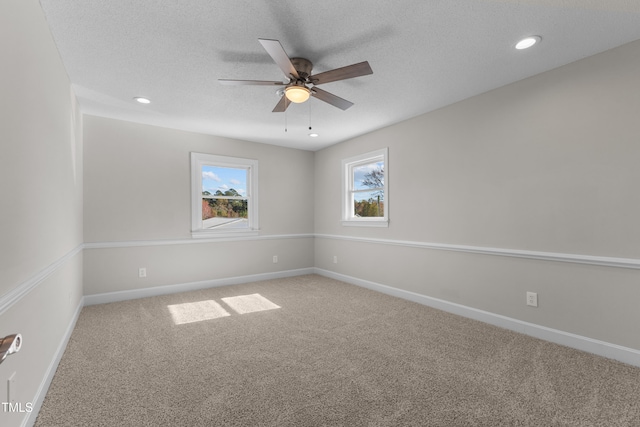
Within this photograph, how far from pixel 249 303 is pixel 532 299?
3120 millimetres

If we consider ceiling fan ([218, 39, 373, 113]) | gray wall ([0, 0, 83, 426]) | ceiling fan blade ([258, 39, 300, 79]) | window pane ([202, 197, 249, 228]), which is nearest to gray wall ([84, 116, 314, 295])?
window pane ([202, 197, 249, 228])

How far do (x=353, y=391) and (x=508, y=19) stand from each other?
2651mm

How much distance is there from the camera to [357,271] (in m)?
4.71

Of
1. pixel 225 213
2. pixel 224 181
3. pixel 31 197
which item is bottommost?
pixel 225 213

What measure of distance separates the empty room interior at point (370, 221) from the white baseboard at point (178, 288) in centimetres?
3

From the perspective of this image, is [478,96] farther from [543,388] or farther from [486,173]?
[543,388]

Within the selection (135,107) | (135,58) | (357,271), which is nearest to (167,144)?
(135,107)

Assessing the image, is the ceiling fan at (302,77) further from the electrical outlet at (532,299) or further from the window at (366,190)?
the electrical outlet at (532,299)

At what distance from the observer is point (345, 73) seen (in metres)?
2.11

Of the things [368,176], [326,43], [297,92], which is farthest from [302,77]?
[368,176]

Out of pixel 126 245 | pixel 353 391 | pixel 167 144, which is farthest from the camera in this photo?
pixel 167 144

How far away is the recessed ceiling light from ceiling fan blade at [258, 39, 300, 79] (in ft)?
5.59

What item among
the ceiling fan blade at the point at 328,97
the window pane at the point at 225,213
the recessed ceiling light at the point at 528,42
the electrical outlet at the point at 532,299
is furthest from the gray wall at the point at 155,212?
the recessed ceiling light at the point at 528,42

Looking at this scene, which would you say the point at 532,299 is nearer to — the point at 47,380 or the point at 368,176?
the point at 368,176
